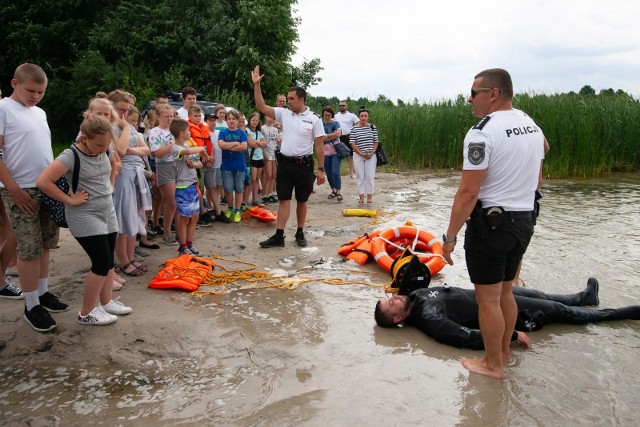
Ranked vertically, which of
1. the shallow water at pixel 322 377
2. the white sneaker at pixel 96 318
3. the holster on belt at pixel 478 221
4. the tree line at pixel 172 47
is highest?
the tree line at pixel 172 47

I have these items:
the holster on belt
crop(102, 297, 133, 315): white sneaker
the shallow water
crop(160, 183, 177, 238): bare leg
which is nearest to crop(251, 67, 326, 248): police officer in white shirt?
crop(160, 183, 177, 238): bare leg

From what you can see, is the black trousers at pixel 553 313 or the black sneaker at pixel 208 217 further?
the black sneaker at pixel 208 217

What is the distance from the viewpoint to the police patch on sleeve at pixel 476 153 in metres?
3.29

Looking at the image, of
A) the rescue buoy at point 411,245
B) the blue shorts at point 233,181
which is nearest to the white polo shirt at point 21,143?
the rescue buoy at point 411,245

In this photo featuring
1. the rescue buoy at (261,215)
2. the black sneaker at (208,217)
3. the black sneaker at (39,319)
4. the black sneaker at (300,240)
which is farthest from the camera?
the rescue buoy at (261,215)

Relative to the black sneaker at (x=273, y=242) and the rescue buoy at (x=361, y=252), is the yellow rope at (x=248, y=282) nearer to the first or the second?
the rescue buoy at (x=361, y=252)

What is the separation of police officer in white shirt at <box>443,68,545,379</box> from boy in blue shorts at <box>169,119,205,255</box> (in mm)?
3647

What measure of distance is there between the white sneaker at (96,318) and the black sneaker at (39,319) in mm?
216

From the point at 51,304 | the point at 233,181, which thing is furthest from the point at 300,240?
the point at 51,304

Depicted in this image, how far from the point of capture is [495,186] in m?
3.39

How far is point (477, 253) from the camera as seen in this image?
342cm

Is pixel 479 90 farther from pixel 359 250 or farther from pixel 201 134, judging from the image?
pixel 201 134

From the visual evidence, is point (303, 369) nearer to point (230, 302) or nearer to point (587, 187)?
point (230, 302)

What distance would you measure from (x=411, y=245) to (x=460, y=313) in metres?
2.14
